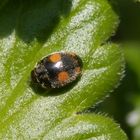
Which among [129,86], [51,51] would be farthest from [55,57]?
[129,86]

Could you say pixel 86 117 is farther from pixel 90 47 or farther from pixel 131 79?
pixel 131 79

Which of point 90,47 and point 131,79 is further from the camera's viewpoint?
point 131,79

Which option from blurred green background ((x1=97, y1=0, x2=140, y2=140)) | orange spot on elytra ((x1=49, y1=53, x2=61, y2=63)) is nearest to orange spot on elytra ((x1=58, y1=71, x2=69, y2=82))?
orange spot on elytra ((x1=49, y1=53, x2=61, y2=63))

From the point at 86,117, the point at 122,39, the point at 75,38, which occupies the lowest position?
the point at 122,39

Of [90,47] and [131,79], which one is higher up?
[90,47]

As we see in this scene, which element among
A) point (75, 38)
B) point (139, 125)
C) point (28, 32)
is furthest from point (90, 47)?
→ point (139, 125)

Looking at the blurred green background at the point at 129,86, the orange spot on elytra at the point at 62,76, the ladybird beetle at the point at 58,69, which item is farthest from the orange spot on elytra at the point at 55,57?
the blurred green background at the point at 129,86

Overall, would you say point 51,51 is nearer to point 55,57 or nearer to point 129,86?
point 55,57
